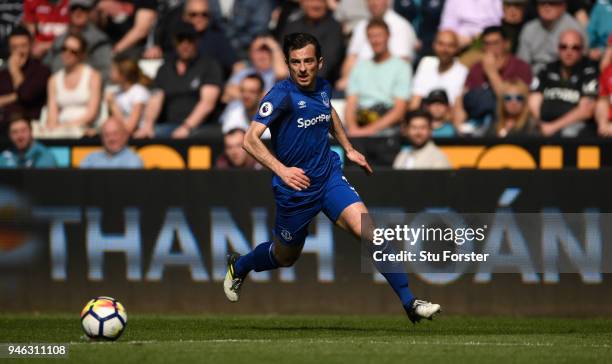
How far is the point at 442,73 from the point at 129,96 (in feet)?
13.2

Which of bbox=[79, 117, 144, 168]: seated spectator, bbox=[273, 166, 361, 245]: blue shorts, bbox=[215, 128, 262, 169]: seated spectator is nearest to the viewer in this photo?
bbox=[273, 166, 361, 245]: blue shorts

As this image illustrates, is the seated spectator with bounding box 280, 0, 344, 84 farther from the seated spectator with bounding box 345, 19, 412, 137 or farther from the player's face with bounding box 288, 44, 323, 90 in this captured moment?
the player's face with bounding box 288, 44, 323, 90

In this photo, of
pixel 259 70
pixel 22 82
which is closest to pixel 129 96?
pixel 22 82

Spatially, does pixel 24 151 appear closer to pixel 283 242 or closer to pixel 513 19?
pixel 283 242

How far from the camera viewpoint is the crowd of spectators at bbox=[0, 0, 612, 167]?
48.2 ft

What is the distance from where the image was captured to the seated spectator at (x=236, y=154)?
45.6 feet

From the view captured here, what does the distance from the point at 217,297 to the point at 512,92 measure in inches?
169

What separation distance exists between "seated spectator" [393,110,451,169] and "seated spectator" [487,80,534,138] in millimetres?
1200

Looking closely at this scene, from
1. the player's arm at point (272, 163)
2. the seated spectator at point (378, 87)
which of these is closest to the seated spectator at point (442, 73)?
the seated spectator at point (378, 87)

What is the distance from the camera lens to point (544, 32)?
1565 cm

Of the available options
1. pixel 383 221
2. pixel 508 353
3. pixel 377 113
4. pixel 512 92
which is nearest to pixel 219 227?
pixel 383 221

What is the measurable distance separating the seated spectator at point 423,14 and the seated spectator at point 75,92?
13.9 ft

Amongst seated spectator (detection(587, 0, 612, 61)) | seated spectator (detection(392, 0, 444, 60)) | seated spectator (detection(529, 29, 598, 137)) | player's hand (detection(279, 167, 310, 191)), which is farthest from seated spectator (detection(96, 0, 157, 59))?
player's hand (detection(279, 167, 310, 191))

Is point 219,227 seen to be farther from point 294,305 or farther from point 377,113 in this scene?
point 377,113
